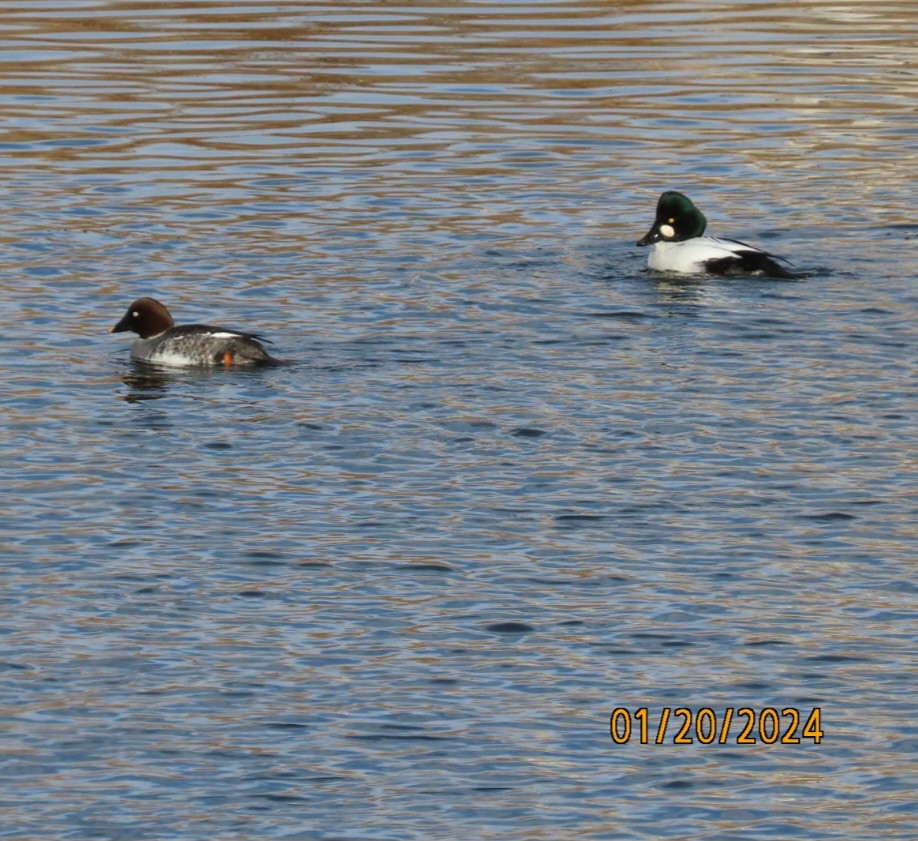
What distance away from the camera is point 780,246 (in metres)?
21.0

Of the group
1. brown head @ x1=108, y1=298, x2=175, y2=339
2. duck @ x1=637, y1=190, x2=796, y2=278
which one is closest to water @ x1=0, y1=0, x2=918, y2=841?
duck @ x1=637, y1=190, x2=796, y2=278

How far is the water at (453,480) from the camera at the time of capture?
1002 centimetres

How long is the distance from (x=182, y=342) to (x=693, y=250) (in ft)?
17.2

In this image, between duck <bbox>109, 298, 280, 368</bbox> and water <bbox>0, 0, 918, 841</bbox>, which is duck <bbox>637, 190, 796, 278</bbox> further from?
duck <bbox>109, 298, 280, 368</bbox>

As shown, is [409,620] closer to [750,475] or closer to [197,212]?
[750,475]

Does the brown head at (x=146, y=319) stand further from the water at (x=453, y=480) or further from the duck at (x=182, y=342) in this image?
the water at (x=453, y=480)

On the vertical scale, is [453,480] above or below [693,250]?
below

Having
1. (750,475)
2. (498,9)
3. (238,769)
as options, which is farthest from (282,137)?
(238,769)

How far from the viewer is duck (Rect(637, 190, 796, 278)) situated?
64.4ft
